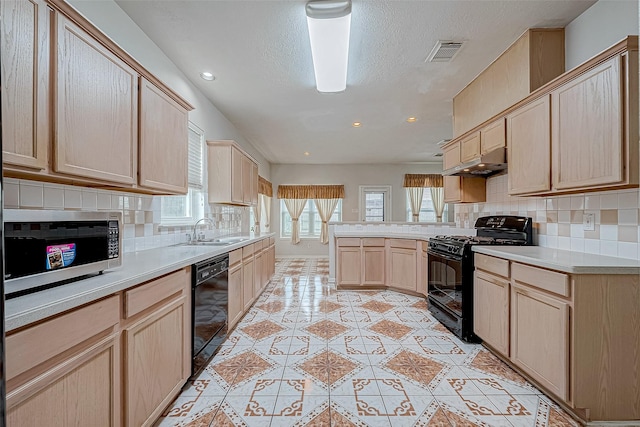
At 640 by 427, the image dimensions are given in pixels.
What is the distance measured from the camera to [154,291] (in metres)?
1.55

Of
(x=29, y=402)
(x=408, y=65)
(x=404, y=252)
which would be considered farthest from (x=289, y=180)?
(x=29, y=402)

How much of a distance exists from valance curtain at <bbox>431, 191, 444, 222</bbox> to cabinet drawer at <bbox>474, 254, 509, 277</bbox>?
580 cm

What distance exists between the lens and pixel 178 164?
7.75ft

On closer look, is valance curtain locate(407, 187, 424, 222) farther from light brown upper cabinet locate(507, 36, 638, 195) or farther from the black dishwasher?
the black dishwasher

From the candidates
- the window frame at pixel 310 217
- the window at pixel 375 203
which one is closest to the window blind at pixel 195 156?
the window frame at pixel 310 217

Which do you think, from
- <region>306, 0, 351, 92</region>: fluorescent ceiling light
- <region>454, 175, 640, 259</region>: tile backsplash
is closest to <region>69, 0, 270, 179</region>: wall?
<region>306, 0, 351, 92</region>: fluorescent ceiling light

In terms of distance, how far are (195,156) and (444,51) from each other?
9.25ft

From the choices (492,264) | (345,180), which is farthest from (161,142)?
(345,180)

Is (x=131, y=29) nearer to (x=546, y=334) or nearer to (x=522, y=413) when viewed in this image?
(x=546, y=334)

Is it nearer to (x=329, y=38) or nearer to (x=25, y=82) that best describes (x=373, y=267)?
(x=329, y=38)

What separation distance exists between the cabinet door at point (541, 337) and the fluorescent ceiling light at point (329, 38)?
2275mm

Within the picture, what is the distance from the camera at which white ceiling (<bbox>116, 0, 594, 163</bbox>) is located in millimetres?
2145

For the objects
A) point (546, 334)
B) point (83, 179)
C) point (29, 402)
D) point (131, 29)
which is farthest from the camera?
point (131, 29)

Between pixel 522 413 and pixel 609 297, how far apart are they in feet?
2.74
